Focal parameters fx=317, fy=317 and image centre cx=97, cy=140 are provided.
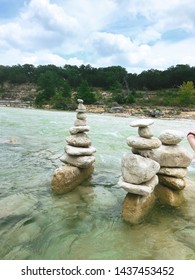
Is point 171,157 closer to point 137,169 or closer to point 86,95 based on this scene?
point 137,169

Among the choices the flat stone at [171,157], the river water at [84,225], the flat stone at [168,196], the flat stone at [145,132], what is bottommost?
the river water at [84,225]

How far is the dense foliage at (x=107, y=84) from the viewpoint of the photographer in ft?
211

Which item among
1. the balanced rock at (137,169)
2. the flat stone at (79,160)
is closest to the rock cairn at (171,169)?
the balanced rock at (137,169)

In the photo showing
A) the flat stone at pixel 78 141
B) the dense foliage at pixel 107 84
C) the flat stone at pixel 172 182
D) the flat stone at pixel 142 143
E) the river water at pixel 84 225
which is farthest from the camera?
the dense foliage at pixel 107 84

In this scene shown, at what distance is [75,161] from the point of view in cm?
830

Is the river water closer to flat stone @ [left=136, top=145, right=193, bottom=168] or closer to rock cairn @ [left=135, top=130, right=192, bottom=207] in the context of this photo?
rock cairn @ [left=135, top=130, right=192, bottom=207]

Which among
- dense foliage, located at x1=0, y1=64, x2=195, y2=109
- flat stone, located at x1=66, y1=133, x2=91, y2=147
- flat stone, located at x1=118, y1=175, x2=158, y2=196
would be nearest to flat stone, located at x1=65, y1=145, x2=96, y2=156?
flat stone, located at x1=66, y1=133, x2=91, y2=147

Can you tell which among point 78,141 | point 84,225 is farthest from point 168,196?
point 78,141

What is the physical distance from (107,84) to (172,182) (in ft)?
309

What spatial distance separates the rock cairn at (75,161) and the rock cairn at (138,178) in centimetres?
199

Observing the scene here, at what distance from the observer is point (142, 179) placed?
240 inches

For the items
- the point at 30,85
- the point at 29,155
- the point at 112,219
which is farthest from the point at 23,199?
the point at 30,85

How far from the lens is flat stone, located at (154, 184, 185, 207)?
23.2ft

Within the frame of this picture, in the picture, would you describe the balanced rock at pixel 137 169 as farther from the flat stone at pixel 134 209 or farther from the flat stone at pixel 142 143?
the flat stone at pixel 134 209
